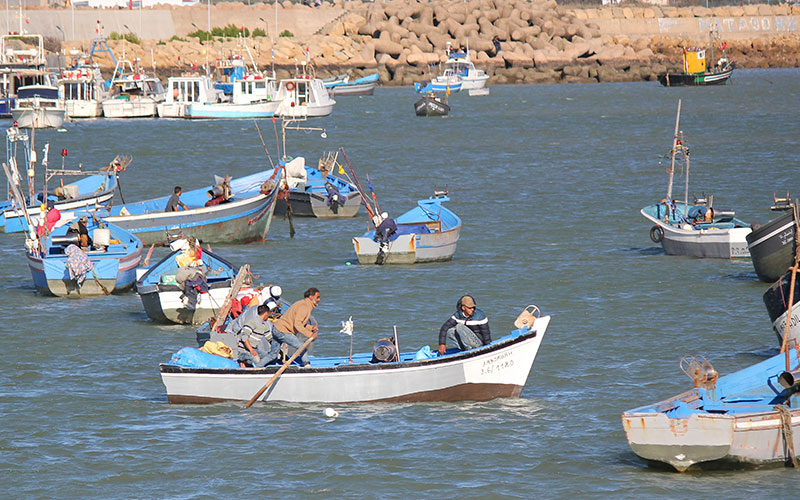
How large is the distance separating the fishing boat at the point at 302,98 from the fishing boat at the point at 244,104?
1106 mm

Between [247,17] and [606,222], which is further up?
[247,17]

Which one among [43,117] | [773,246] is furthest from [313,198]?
[43,117]

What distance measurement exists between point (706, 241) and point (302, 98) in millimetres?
61537

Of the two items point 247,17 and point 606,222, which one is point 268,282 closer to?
point 606,222

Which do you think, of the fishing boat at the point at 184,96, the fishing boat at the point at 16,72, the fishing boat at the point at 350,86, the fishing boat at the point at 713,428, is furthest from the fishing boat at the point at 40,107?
the fishing boat at the point at 713,428

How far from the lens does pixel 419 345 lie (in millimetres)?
25172

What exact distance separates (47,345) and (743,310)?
1560 cm

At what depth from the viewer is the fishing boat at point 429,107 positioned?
318ft

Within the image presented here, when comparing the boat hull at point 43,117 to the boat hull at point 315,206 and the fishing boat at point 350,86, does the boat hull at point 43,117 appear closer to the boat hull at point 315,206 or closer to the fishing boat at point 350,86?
the fishing boat at point 350,86

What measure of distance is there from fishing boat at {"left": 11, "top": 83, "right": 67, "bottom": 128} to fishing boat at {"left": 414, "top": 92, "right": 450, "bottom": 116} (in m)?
27.4

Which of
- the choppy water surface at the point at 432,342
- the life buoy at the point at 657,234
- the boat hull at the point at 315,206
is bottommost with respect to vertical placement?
the choppy water surface at the point at 432,342

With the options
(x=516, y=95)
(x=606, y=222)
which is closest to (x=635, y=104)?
(x=516, y=95)

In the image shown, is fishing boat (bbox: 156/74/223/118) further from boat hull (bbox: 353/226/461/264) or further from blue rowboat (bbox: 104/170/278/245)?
boat hull (bbox: 353/226/461/264)

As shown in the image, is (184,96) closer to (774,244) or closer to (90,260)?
(90,260)
